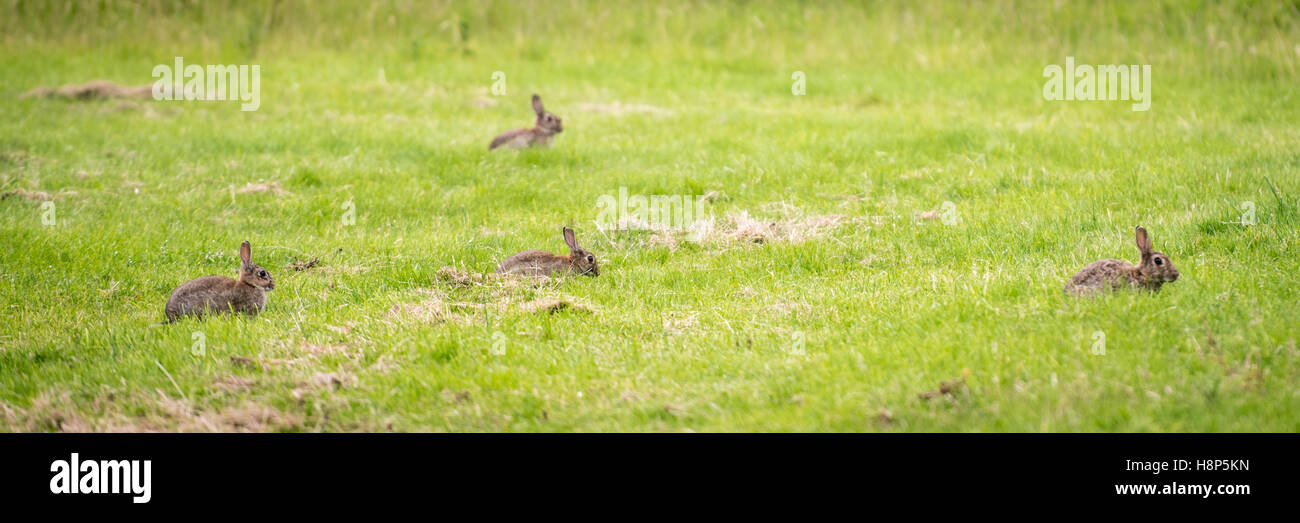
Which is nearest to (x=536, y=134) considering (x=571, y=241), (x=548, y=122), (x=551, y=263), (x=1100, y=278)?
(x=548, y=122)

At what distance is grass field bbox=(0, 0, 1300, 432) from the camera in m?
6.77

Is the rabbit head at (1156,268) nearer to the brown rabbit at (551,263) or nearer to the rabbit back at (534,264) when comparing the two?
the brown rabbit at (551,263)

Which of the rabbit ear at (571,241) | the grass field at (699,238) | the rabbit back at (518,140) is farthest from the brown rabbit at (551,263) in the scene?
the rabbit back at (518,140)

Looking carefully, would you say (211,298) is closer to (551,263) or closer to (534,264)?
(534,264)

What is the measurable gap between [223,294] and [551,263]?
9.21 ft

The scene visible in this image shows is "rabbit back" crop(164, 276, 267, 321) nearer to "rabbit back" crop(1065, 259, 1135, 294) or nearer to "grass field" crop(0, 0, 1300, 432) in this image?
"grass field" crop(0, 0, 1300, 432)

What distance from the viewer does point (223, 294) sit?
877cm

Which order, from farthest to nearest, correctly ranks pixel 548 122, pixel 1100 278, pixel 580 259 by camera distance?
pixel 548 122 < pixel 580 259 < pixel 1100 278

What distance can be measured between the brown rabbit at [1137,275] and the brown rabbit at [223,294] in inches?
255

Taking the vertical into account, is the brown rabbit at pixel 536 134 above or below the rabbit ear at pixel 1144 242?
above

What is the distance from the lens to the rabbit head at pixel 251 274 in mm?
8852

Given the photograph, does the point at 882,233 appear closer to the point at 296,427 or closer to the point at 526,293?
the point at 526,293

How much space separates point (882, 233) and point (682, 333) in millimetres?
3537

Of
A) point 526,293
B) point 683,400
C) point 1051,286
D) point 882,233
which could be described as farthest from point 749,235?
point 683,400
